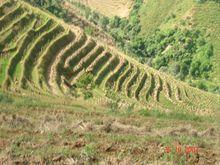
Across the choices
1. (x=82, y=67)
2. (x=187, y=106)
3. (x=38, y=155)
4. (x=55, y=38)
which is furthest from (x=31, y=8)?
(x=38, y=155)

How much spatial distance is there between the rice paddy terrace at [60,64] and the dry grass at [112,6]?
3439 inches

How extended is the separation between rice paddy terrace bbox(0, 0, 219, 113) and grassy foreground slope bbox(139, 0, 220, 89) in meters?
48.0

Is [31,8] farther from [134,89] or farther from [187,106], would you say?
[187,106]

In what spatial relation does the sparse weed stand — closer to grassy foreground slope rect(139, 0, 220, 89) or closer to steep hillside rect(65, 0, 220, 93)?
steep hillside rect(65, 0, 220, 93)

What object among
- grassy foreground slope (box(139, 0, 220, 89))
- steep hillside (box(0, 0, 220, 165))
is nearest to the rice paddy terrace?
steep hillside (box(0, 0, 220, 165))

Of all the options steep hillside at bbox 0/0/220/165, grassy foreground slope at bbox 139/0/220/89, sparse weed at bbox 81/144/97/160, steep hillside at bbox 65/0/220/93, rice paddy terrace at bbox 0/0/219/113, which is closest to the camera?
sparse weed at bbox 81/144/97/160

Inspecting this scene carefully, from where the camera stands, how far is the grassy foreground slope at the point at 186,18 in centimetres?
13388

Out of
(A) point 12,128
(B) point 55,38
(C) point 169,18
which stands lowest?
(A) point 12,128

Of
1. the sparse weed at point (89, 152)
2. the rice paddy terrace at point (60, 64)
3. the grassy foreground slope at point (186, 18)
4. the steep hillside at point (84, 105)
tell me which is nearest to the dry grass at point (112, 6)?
the grassy foreground slope at point (186, 18)

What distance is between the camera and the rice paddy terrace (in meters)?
56.2

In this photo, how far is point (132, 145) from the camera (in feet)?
51.8

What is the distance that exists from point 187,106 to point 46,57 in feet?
70.8

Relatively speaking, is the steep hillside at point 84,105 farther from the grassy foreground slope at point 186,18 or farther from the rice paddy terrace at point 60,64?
the grassy foreground slope at point 186,18

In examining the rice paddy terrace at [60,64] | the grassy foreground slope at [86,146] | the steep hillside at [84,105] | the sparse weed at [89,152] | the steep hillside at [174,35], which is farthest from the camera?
the steep hillside at [174,35]
